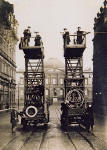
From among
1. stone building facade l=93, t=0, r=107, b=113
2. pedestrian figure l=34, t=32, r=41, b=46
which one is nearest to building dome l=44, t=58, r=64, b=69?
→ stone building facade l=93, t=0, r=107, b=113

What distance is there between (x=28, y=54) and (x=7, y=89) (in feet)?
96.6

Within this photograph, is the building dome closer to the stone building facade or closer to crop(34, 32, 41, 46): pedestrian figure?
the stone building facade

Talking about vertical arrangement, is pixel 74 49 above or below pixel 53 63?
below

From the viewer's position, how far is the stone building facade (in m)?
42.2

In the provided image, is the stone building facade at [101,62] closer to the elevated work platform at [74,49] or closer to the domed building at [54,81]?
the elevated work platform at [74,49]

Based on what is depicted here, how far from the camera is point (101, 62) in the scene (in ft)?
145

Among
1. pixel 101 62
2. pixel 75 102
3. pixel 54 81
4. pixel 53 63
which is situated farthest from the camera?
pixel 53 63

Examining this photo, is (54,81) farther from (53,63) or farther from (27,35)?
(27,35)

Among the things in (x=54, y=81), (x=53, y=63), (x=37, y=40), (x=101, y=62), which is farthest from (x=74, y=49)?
(x=53, y=63)

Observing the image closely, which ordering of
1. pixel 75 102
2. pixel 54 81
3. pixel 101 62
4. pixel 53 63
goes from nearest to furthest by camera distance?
1. pixel 75 102
2. pixel 101 62
3. pixel 54 81
4. pixel 53 63

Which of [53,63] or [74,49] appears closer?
[74,49]

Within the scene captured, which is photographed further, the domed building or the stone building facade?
the domed building

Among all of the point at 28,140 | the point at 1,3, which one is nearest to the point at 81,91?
the point at 28,140

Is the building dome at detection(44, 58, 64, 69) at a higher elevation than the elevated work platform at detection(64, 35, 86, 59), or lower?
higher
